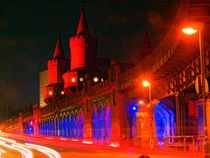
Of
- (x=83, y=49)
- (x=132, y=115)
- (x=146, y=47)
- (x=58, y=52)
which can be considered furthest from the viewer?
(x=58, y=52)

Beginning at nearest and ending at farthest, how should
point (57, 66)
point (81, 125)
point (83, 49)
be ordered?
point (81, 125) → point (83, 49) → point (57, 66)

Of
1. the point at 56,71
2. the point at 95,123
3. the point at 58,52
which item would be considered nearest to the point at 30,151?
the point at 95,123

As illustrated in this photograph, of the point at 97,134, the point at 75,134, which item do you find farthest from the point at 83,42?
the point at 97,134

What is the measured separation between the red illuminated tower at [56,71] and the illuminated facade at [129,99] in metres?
0.29

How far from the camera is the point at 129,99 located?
5509 centimetres

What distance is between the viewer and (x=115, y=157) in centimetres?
2759

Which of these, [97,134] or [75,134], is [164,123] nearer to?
[97,134]

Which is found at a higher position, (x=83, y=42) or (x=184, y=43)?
(x=83, y=42)

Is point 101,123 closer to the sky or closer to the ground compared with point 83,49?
closer to the ground

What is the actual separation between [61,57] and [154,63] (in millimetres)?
72905

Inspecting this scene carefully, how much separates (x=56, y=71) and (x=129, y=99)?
5695 centimetres

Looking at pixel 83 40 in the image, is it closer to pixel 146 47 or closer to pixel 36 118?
pixel 146 47

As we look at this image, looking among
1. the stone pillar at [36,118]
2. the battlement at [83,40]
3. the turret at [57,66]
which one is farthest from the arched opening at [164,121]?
the stone pillar at [36,118]

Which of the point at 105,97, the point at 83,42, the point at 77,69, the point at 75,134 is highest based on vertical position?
the point at 83,42
